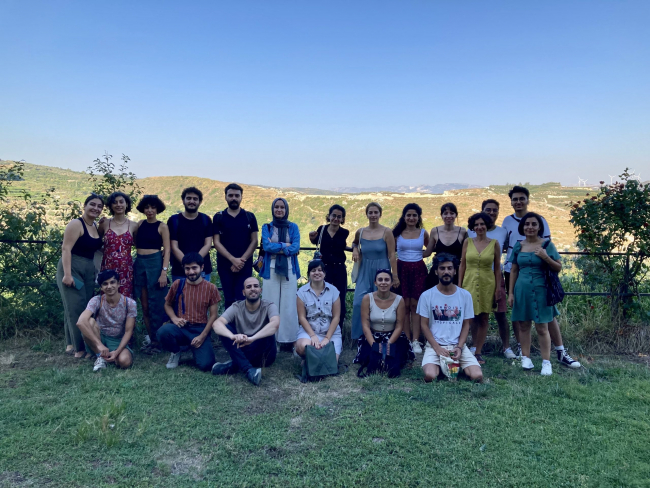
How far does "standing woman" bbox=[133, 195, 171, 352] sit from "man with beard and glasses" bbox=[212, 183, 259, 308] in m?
0.58

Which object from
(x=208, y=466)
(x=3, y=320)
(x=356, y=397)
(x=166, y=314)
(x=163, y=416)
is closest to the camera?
(x=208, y=466)

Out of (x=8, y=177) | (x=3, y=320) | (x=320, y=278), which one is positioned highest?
(x=8, y=177)

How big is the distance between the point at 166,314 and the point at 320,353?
186cm

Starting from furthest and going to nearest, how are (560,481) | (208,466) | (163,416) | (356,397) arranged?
(356,397) → (163,416) → (208,466) → (560,481)

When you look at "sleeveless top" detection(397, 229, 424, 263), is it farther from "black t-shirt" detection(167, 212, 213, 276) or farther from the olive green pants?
the olive green pants

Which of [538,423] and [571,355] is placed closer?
[538,423]

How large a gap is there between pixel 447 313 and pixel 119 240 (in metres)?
3.57

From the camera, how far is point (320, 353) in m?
4.16

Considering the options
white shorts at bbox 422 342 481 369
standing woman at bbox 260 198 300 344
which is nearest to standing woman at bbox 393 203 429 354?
white shorts at bbox 422 342 481 369

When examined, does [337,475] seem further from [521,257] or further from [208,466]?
[521,257]

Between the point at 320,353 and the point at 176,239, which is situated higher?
the point at 176,239

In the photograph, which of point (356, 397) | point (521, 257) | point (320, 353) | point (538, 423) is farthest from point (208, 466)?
point (521, 257)

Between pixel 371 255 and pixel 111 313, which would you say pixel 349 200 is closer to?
pixel 371 255

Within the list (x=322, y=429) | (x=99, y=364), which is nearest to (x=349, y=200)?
(x=99, y=364)
